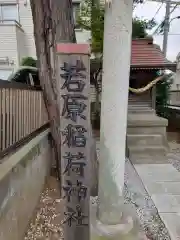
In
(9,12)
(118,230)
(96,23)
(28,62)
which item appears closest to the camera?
(118,230)

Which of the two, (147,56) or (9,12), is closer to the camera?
(147,56)

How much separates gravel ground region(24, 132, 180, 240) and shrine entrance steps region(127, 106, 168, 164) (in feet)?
3.91

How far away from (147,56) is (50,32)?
325 centimetres

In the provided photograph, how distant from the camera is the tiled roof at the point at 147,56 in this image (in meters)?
5.71

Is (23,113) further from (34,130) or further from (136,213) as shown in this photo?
(136,213)

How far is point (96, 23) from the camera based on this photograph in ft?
24.7

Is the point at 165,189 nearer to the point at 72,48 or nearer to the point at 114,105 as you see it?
the point at 114,105

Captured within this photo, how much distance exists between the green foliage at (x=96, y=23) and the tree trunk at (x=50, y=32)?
384 cm

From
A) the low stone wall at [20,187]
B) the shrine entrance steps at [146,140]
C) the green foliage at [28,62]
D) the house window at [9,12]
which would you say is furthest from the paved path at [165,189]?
the house window at [9,12]

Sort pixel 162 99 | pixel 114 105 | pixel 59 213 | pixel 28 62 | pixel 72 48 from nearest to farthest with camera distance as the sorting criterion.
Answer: pixel 72 48 < pixel 114 105 < pixel 59 213 < pixel 28 62 < pixel 162 99

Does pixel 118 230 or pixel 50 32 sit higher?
pixel 50 32

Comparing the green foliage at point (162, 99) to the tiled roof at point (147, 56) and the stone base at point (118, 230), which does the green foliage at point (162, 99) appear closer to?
the tiled roof at point (147, 56)

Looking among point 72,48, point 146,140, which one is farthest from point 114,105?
point 146,140

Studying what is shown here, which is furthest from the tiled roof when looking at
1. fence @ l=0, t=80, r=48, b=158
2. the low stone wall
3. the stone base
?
the stone base
